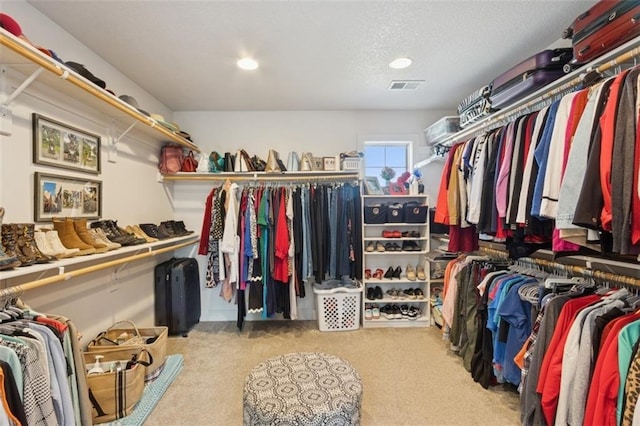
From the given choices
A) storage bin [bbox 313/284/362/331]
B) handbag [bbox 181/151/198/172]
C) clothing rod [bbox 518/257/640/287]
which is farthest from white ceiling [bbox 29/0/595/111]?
storage bin [bbox 313/284/362/331]

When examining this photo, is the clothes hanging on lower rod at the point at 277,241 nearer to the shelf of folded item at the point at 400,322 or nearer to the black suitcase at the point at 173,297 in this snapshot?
the black suitcase at the point at 173,297

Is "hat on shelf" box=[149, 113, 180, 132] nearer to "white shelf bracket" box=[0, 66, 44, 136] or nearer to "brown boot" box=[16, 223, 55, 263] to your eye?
"white shelf bracket" box=[0, 66, 44, 136]

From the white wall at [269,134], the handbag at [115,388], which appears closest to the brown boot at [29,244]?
the handbag at [115,388]

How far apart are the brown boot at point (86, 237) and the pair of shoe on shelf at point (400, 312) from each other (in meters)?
2.56

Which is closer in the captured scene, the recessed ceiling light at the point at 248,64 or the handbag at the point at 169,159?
the recessed ceiling light at the point at 248,64

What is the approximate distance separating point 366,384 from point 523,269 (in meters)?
1.32

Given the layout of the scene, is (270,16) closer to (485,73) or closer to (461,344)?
(485,73)

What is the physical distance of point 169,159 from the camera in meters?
3.15

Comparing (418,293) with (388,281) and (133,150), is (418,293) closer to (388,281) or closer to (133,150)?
(388,281)

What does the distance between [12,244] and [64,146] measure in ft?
2.55

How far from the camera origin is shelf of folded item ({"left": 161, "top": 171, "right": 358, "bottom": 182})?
3227 millimetres

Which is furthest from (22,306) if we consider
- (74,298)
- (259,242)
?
(259,242)

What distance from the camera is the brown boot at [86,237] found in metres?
1.86

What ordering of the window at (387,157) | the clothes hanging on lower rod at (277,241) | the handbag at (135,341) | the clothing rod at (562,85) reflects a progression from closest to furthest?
the clothing rod at (562,85), the handbag at (135,341), the clothes hanging on lower rod at (277,241), the window at (387,157)
